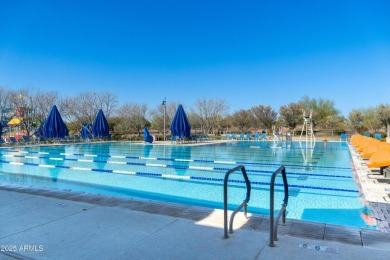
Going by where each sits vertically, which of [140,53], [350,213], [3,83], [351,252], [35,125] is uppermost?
[140,53]

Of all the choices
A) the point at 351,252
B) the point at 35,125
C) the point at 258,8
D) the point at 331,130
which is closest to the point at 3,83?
the point at 35,125

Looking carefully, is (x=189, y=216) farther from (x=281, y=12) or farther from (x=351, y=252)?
(x=281, y=12)

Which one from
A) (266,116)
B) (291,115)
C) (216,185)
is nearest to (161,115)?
(266,116)

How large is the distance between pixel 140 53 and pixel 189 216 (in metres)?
26.0

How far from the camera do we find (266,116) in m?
41.2

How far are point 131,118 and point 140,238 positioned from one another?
33986mm

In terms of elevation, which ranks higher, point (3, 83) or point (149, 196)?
point (3, 83)

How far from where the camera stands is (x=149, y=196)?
6.43 metres

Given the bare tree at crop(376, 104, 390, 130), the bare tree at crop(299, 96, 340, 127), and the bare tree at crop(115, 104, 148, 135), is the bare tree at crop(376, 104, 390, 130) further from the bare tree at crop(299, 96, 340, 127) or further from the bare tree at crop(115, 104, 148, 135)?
the bare tree at crop(115, 104, 148, 135)

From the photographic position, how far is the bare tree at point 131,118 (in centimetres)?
3441

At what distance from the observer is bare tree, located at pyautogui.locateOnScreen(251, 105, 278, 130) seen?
→ 41.0 metres

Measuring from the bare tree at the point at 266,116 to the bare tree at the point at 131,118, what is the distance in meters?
17.6

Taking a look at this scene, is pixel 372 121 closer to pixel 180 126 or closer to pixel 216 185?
pixel 180 126

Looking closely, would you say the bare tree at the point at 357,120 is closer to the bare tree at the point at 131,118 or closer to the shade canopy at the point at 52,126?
the bare tree at the point at 131,118
